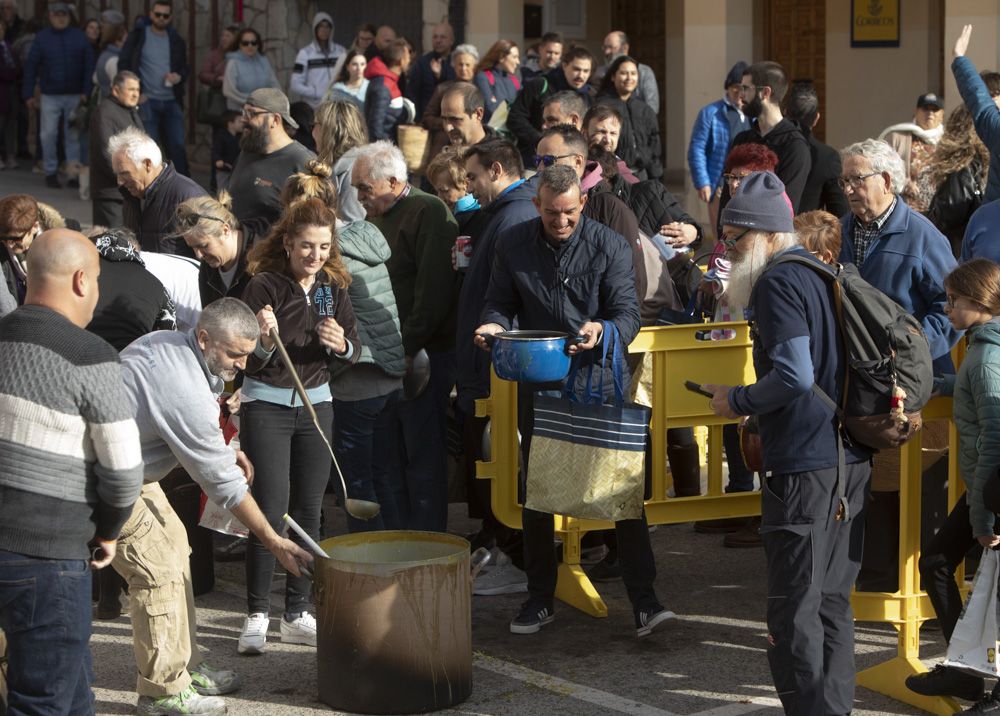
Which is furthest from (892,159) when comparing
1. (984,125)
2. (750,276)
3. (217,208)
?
(217,208)

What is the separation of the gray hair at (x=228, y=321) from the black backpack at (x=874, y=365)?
185 centimetres

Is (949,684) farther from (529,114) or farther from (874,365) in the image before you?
(529,114)

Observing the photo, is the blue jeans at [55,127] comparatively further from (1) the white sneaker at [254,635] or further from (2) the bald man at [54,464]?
(2) the bald man at [54,464]

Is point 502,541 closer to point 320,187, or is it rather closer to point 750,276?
point 320,187

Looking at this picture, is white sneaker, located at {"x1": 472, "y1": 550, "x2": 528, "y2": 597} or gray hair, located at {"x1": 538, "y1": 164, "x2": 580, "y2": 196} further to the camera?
white sneaker, located at {"x1": 472, "y1": 550, "x2": 528, "y2": 597}

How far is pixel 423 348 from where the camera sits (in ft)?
24.6

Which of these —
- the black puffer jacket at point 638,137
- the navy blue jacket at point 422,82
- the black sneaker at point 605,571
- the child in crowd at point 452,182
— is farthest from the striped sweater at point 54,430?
the navy blue jacket at point 422,82

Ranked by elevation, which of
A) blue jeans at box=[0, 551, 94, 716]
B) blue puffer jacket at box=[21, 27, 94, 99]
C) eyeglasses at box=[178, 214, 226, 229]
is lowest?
blue jeans at box=[0, 551, 94, 716]

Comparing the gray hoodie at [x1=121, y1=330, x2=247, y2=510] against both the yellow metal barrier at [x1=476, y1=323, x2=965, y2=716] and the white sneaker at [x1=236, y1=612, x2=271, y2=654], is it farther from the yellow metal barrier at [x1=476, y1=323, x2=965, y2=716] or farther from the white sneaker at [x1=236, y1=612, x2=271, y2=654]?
the yellow metal barrier at [x1=476, y1=323, x2=965, y2=716]

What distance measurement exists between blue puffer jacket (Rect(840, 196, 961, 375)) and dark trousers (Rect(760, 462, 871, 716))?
123 cm

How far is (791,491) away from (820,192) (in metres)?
4.86

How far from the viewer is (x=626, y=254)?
6.47 metres

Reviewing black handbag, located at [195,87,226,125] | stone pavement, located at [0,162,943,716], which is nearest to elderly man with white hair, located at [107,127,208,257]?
stone pavement, located at [0,162,943,716]

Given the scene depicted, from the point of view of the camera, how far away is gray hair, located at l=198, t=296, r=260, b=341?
5.39 meters
